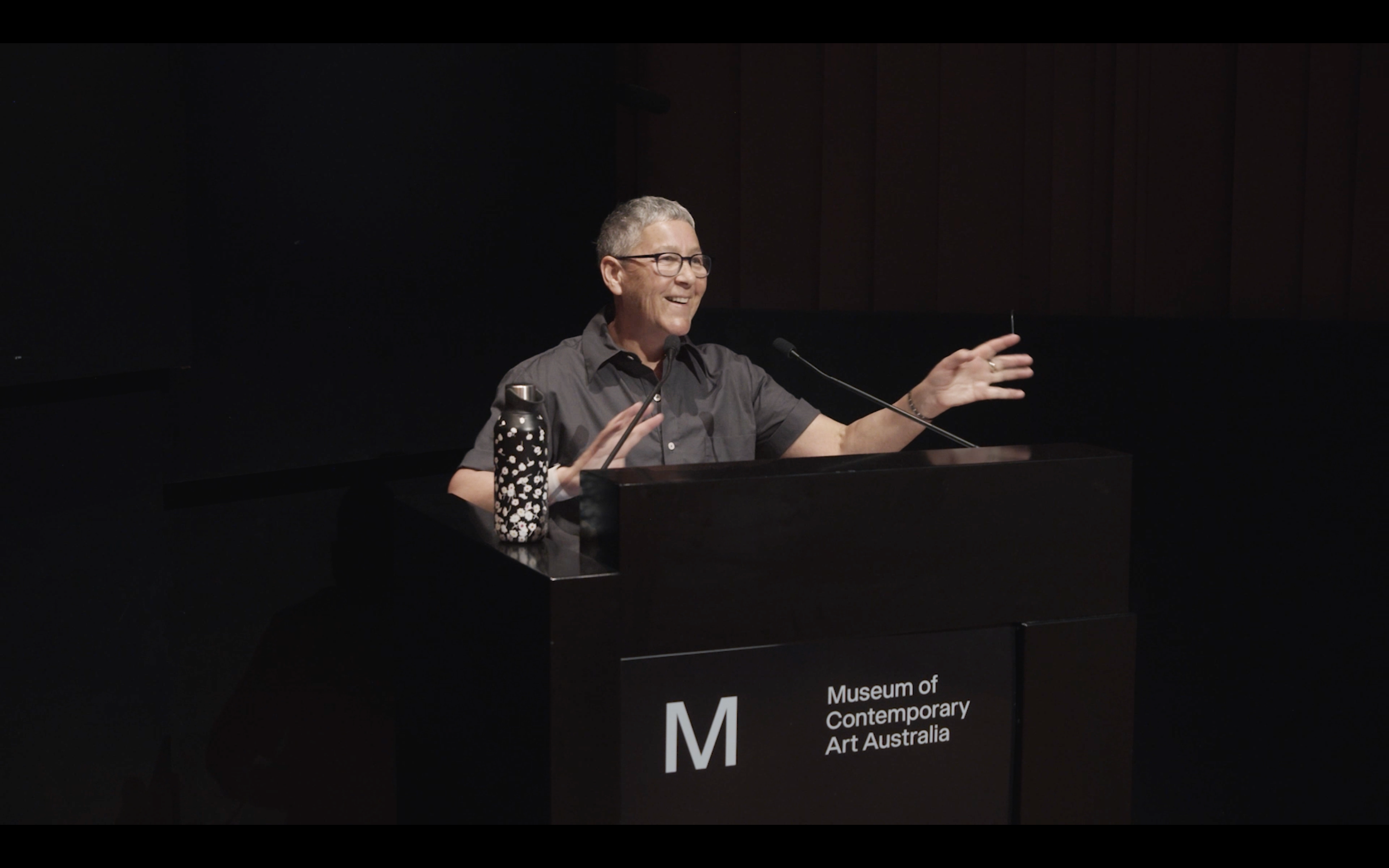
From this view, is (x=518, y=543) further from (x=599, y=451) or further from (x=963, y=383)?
(x=963, y=383)

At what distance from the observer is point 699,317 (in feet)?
10.8

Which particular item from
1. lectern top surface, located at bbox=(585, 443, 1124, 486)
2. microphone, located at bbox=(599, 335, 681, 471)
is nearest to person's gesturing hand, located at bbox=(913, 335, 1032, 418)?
lectern top surface, located at bbox=(585, 443, 1124, 486)

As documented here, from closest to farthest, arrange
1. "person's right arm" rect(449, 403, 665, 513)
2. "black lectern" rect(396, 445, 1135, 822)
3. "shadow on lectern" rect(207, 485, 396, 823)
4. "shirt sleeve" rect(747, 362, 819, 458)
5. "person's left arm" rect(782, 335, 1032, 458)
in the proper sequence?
"black lectern" rect(396, 445, 1135, 822) < "person's right arm" rect(449, 403, 665, 513) < "person's left arm" rect(782, 335, 1032, 458) < "shadow on lectern" rect(207, 485, 396, 823) < "shirt sleeve" rect(747, 362, 819, 458)

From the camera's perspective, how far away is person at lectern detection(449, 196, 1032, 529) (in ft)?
8.95

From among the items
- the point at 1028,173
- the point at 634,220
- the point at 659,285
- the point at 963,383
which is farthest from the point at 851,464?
the point at 1028,173

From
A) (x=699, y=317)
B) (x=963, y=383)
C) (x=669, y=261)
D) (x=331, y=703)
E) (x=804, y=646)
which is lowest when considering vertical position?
(x=331, y=703)

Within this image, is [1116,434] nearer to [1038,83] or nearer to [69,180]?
[1038,83]

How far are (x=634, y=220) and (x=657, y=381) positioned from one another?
388 millimetres

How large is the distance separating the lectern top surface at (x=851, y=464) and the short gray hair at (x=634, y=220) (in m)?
1.05

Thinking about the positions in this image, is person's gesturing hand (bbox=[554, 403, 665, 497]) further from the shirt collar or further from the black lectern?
the shirt collar

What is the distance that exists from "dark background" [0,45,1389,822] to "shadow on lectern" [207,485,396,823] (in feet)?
0.12

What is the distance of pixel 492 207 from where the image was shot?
3.36 m

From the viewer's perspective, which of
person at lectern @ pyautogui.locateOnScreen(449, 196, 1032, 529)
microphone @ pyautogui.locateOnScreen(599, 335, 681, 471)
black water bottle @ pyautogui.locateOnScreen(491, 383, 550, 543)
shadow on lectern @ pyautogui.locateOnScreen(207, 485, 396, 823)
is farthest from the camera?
shadow on lectern @ pyautogui.locateOnScreen(207, 485, 396, 823)

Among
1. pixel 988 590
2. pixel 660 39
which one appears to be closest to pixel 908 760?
pixel 988 590
